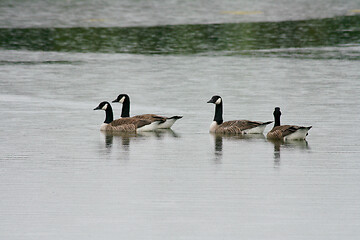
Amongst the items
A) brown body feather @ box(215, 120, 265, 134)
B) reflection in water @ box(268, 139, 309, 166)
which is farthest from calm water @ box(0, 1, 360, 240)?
brown body feather @ box(215, 120, 265, 134)

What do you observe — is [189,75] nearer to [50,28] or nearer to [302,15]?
[50,28]

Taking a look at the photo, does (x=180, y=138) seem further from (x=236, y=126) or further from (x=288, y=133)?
(x=288, y=133)

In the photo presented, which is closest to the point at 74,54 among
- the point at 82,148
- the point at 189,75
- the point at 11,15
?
the point at 189,75

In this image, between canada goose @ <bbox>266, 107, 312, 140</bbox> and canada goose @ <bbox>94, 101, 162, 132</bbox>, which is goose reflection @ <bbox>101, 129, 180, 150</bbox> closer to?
canada goose @ <bbox>94, 101, 162, 132</bbox>

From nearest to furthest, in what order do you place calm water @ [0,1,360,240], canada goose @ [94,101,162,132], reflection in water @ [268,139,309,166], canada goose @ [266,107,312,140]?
calm water @ [0,1,360,240] → reflection in water @ [268,139,309,166] → canada goose @ [266,107,312,140] → canada goose @ [94,101,162,132]

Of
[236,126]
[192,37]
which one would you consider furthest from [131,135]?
[192,37]

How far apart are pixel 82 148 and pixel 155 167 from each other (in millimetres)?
2598

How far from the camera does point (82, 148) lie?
698 inches

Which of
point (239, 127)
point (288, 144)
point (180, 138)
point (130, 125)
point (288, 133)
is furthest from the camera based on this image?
point (130, 125)

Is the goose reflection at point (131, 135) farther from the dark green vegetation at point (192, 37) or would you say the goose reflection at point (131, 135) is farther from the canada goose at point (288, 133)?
the dark green vegetation at point (192, 37)

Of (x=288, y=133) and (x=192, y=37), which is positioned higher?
(x=192, y=37)

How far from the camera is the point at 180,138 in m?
19.1

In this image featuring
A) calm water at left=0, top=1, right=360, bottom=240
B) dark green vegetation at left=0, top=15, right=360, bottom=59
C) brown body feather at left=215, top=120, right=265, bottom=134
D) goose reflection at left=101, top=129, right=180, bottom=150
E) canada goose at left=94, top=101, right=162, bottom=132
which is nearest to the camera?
calm water at left=0, top=1, right=360, bottom=240

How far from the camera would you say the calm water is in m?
11.9
